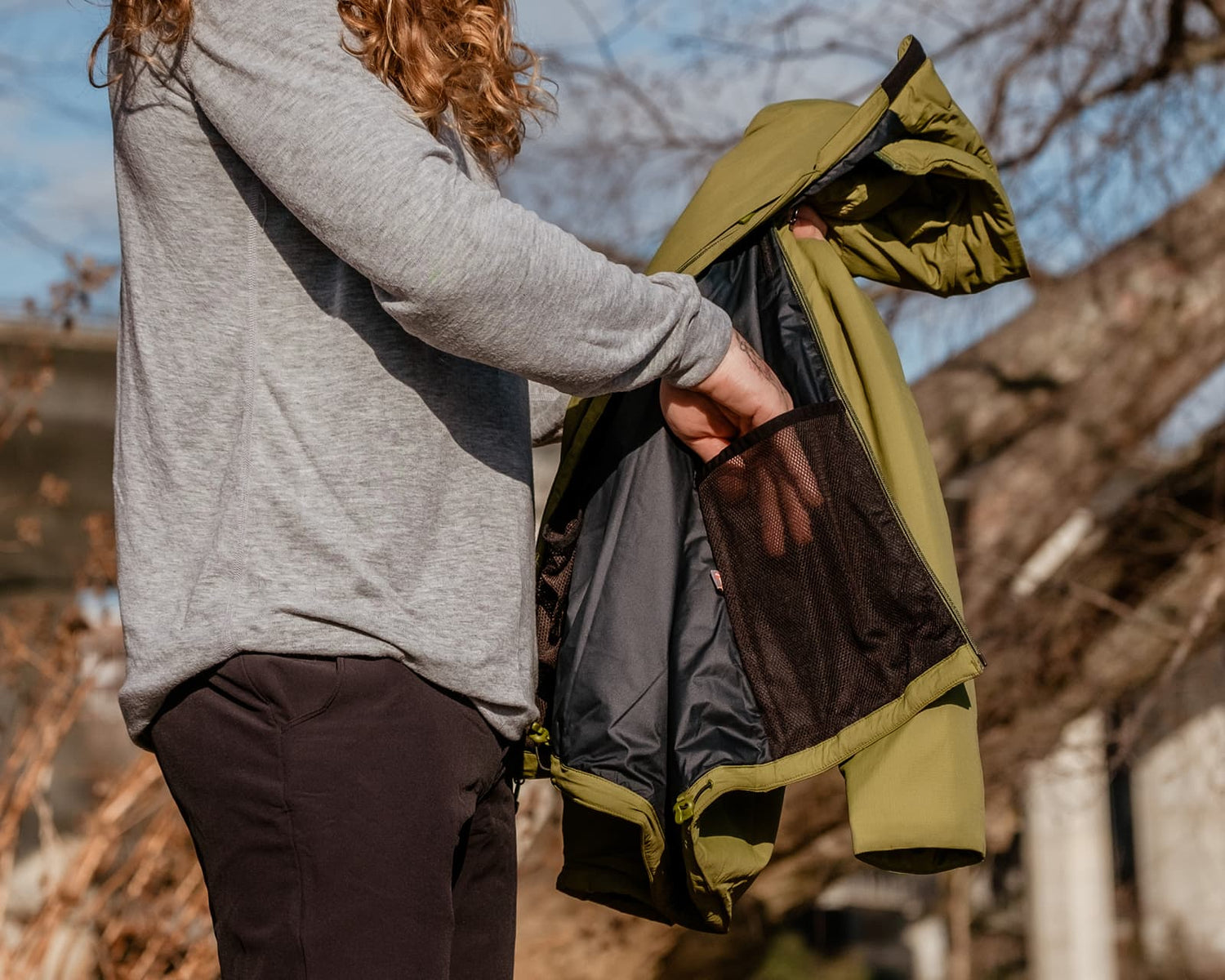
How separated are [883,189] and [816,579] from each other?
1.83 ft

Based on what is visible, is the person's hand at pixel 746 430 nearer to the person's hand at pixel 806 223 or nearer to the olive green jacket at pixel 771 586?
the olive green jacket at pixel 771 586

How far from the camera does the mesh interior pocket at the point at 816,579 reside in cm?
145

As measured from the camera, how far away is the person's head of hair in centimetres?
124

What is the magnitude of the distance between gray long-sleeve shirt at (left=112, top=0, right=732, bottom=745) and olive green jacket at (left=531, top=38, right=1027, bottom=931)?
204mm

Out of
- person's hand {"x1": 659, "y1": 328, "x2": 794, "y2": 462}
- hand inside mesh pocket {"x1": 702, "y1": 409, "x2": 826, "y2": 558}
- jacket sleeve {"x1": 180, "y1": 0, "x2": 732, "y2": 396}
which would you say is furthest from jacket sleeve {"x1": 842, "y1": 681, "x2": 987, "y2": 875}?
jacket sleeve {"x1": 180, "y1": 0, "x2": 732, "y2": 396}

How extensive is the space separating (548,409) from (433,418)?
17.7 inches

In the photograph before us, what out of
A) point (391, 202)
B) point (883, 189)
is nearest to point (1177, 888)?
point (883, 189)

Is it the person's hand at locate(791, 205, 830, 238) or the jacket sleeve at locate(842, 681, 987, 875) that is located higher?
the person's hand at locate(791, 205, 830, 238)

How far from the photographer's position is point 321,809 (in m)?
1.19

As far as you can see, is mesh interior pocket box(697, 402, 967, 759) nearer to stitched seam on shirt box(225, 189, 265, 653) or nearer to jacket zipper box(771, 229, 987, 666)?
jacket zipper box(771, 229, 987, 666)

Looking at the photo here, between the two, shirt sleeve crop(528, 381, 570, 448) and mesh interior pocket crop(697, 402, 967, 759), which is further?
shirt sleeve crop(528, 381, 570, 448)

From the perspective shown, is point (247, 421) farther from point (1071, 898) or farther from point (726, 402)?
point (1071, 898)

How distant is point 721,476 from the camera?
1567 mm

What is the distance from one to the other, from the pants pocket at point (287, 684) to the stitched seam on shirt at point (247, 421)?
0.02 m
